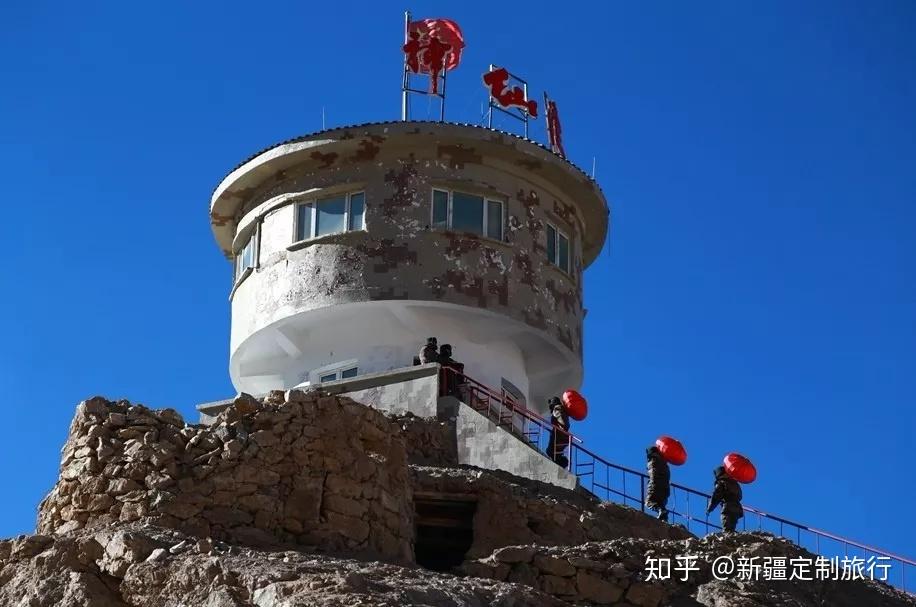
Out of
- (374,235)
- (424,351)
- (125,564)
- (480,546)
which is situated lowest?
(125,564)

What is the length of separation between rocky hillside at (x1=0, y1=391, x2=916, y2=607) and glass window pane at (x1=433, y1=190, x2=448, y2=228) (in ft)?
37.2

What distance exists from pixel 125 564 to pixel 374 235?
1598cm

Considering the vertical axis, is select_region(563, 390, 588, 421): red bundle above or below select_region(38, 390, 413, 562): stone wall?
above

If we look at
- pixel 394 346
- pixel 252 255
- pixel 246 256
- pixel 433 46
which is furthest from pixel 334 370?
pixel 433 46

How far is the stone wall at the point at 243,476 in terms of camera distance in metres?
21.8

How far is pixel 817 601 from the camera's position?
80.4 feet

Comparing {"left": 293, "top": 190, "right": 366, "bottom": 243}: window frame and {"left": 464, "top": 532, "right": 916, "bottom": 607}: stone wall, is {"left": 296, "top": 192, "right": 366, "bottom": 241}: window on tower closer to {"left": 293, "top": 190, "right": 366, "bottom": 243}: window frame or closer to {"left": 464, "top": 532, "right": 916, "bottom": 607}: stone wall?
{"left": 293, "top": 190, "right": 366, "bottom": 243}: window frame

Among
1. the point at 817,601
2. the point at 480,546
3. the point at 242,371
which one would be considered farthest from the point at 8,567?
the point at 242,371

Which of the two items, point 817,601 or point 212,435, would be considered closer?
point 212,435

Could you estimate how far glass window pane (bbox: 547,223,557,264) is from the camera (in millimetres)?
37188

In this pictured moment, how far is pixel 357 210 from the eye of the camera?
36.0 m

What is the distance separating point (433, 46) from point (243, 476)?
1832cm

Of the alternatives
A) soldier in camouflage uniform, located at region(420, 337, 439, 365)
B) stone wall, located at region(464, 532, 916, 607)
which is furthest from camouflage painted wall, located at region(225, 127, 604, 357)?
stone wall, located at region(464, 532, 916, 607)

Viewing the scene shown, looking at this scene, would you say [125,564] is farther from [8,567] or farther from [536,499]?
[536,499]
